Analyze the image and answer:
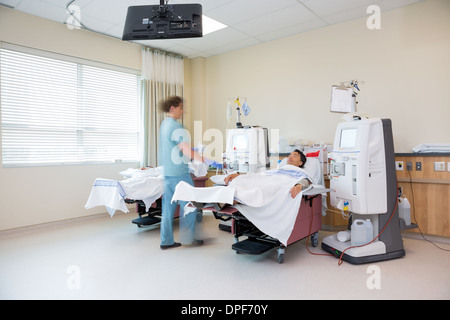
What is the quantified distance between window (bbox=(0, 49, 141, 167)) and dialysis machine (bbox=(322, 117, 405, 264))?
337 centimetres

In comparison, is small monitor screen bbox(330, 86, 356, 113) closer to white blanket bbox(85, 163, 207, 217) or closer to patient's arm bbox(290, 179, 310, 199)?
patient's arm bbox(290, 179, 310, 199)

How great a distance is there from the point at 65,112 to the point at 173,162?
6.93 ft

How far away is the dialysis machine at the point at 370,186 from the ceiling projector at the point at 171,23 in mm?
1712

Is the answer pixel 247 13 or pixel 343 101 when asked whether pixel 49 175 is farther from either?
pixel 343 101

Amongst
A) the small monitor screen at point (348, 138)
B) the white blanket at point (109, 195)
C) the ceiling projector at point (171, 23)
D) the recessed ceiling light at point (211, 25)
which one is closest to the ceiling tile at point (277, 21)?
the recessed ceiling light at point (211, 25)

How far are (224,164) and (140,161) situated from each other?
1820 millimetres

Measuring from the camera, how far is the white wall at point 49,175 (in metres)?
3.61

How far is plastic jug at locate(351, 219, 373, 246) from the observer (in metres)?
2.70

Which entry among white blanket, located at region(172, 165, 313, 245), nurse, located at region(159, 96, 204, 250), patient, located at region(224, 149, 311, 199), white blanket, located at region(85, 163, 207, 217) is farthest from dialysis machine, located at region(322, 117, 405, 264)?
white blanket, located at region(85, 163, 207, 217)

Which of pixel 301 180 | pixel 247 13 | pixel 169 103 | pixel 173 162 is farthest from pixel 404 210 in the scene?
pixel 247 13

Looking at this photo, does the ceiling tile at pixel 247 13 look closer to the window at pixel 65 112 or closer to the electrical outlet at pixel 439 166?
the window at pixel 65 112

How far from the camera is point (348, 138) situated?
2.77 meters

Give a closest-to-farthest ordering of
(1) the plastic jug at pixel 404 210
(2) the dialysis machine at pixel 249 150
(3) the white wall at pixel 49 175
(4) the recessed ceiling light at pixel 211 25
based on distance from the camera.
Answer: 1. (1) the plastic jug at pixel 404 210
2. (2) the dialysis machine at pixel 249 150
3. (3) the white wall at pixel 49 175
4. (4) the recessed ceiling light at pixel 211 25
